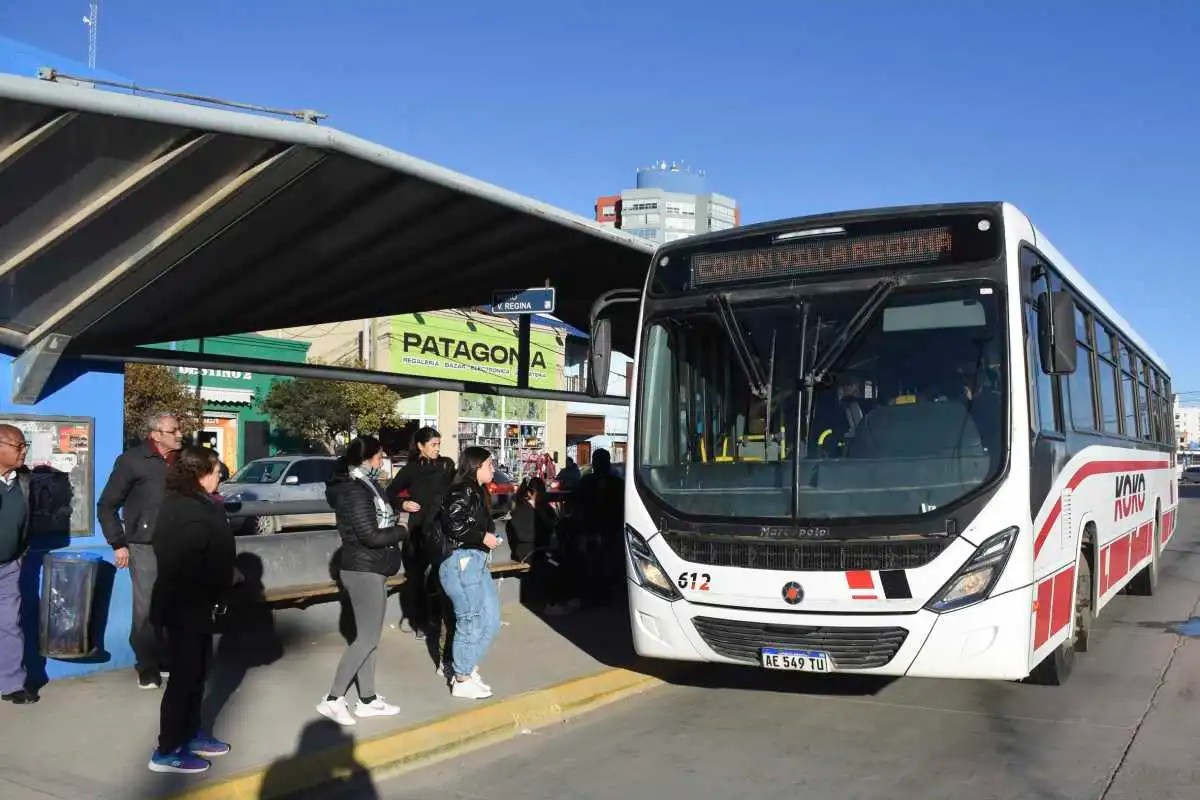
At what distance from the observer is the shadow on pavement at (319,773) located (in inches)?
232

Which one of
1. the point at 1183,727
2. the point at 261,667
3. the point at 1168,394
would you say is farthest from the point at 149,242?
the point at 1168,394

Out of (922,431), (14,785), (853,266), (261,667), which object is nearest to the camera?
(14,785)

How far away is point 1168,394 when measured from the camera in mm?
16109

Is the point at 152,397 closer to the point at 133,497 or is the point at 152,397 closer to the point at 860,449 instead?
the point at 133,497

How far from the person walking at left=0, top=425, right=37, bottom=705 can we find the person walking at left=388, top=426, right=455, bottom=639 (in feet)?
9.67

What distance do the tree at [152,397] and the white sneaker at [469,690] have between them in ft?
70.9

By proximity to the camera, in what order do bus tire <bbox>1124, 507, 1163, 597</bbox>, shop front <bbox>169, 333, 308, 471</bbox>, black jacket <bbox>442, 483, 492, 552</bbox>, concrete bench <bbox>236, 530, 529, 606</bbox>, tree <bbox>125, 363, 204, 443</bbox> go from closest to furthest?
black jacket <bbox>442, 483, 492, 552</bbox>
concrete bench <bbox>236, 530, 529, 606</bbox>
bus tire <bbox>1124, 507, 1163, 597</bbox>
tree <bbox>125, 363, 204, 443</bbox>
shop front <bbox>169, 333, 308, 471</bbox>

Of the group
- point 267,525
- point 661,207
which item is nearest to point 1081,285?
point 267,525

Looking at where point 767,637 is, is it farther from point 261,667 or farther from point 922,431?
point 261,667

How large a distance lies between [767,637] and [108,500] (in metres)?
4.55

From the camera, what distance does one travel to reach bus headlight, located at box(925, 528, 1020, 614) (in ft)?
20.8

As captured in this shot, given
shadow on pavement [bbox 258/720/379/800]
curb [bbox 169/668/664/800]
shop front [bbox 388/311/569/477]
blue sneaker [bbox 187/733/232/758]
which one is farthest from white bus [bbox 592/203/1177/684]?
shop front [bbox 388/311/569/477]

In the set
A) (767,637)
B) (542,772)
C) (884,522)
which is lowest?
(542,772)

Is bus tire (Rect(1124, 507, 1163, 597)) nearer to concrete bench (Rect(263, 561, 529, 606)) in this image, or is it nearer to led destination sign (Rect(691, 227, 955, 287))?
led destination sign (Rect(691, 227, 955, 287))
